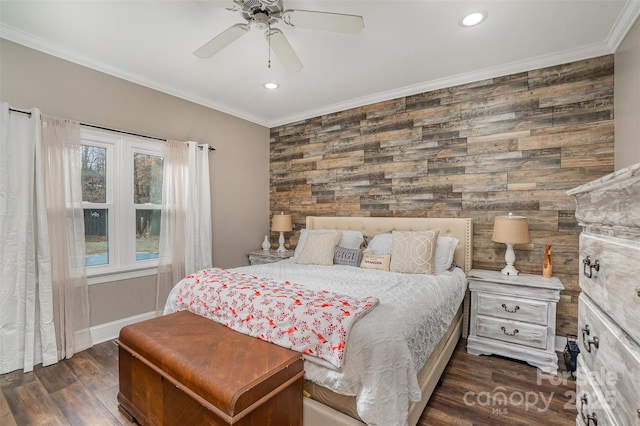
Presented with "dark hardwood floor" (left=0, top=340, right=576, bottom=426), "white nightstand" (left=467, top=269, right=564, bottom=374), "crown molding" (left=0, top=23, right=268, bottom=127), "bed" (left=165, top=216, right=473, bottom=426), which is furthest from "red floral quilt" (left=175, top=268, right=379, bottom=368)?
"crown molding" (left=0, top=23, right=268, bottom=127)

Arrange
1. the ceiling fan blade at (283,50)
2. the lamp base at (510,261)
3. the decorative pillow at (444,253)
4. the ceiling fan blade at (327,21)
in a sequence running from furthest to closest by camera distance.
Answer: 1. the decorative pillow at (444,253)
2. the lamp base at (510,261)
3. the ceiling fan blade at (283,50)
4. the ceiling fan blade at (327,21)

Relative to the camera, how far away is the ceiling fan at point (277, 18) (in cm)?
178

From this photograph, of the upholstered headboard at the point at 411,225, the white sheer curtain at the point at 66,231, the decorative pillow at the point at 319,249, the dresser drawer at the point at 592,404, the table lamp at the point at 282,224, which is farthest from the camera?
the table lamp at the point at 282,224

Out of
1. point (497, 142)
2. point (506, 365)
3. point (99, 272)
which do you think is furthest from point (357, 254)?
point (99, 272)

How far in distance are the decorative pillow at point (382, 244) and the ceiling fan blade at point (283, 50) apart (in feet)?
6.32

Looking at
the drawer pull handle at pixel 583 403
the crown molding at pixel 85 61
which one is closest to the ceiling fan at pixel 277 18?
the crown molding at pixel 85 61

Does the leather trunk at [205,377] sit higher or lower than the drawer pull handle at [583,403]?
lower

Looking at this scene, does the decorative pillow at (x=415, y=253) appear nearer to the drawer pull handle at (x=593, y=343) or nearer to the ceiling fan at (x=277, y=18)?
the drawer pull handle at (x=593, y=343)

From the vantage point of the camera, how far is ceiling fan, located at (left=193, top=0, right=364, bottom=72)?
1780 millimetres

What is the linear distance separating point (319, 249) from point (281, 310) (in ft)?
5.27

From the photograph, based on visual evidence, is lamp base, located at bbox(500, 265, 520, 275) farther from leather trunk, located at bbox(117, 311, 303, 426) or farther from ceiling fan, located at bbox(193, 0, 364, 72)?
ceiling fan, located at bbox(193, 0, 364, 72)

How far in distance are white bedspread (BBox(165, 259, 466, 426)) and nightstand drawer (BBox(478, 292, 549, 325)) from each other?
660 millimetres

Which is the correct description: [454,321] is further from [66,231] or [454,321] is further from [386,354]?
[66,231]

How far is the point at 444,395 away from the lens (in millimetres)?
2082
